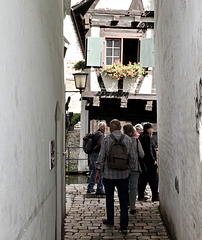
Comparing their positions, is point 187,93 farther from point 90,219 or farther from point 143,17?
point 143,17

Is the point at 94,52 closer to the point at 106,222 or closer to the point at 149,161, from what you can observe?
the point at 149,161

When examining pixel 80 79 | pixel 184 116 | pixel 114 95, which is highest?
pixel 80 79

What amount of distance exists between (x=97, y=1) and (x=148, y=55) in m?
2.79

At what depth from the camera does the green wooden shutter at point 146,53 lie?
15.1m

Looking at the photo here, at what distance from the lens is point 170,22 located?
593 cm

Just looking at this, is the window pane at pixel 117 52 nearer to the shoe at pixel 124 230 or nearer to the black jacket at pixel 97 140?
the black jacket at pixel 97 140

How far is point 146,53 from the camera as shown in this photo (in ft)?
49.6

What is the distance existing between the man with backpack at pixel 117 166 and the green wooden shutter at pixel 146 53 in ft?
28.3

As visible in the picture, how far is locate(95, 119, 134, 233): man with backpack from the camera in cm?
662

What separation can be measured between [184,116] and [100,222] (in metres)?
3.33

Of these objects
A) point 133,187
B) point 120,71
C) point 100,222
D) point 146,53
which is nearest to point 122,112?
point 120,71

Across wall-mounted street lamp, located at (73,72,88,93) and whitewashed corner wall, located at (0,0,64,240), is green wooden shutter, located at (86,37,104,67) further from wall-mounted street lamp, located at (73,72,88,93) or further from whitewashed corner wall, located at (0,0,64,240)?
whitewashed corner wall, located at (0,0,64,240)

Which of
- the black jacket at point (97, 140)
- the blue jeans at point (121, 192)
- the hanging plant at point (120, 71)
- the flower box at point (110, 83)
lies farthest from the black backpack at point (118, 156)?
the flower box at point (110, 83)

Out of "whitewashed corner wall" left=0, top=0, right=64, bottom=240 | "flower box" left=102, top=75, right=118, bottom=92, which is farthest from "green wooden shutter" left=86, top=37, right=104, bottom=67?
"whitewashed corner wall" left=0, top=0, right=64, bottom=240
